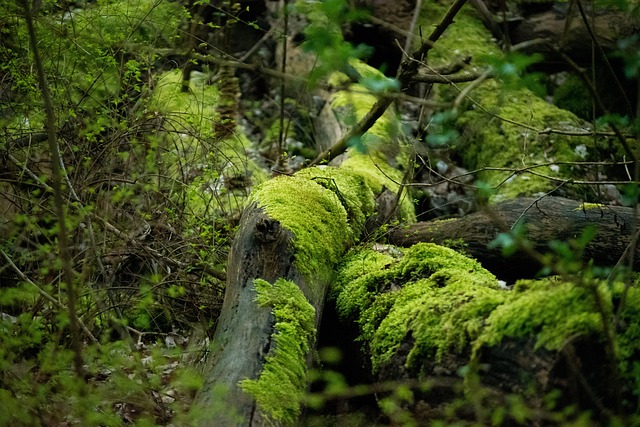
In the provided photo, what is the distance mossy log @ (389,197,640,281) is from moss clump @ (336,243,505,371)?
2.46 ft

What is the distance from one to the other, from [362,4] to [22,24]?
5059 millimetres

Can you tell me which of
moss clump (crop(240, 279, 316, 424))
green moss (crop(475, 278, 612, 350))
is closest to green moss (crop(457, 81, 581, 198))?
moss clump (crop(240, 279, 316, 424))

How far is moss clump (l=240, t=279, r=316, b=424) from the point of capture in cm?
281

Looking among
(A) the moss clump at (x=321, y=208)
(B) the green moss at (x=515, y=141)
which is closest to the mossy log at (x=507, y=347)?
(A) the moss clump at (x=321, y=208)

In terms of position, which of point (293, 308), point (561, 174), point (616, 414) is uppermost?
point (616, 414)

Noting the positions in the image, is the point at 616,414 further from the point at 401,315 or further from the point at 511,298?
Result: the point at 401,315

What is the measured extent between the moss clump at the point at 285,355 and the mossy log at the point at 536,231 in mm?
1467

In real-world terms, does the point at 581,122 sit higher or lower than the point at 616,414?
lower

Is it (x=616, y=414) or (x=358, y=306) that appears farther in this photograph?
(x=358, y=306)

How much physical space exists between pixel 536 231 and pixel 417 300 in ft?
5.83

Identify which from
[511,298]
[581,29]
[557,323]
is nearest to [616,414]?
[557,323]

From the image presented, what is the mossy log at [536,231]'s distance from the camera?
4.31 metres

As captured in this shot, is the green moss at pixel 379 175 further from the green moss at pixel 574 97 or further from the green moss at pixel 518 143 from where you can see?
the green moss at pixel 574 97

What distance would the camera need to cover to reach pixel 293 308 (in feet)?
11.0
